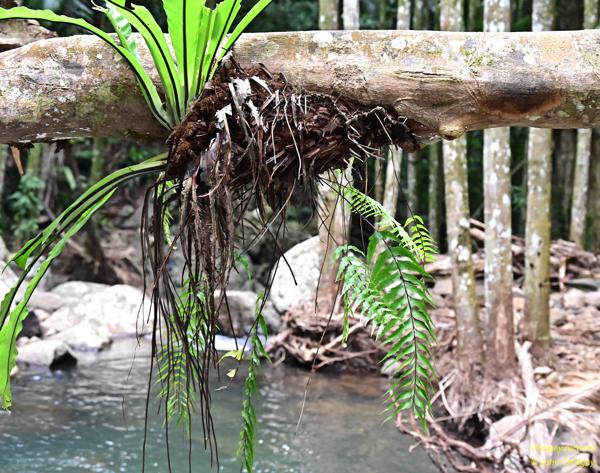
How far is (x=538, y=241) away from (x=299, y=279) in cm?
487

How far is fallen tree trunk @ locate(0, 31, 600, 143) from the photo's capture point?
1.53 meters

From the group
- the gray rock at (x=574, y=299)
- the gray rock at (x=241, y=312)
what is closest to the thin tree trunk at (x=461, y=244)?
the gray rock at (x=574, y=299)

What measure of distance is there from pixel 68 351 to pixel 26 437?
2962 millimetres

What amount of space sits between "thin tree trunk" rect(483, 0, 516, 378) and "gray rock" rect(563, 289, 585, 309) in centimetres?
327

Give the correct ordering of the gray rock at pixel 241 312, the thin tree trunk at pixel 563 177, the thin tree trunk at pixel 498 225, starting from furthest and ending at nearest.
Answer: the thin tree trunk at pixel 563 177
the gray rock at pixel 241 312
the thin tree trunk at pixel 498 225

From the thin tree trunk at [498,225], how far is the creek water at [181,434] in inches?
56.1

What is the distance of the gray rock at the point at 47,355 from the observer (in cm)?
820

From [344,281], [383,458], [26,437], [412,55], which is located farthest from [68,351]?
[412,55]

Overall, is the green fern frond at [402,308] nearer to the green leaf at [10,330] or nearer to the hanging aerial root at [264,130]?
the hanging aerial root at [264,130]

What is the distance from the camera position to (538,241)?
647 centimetres

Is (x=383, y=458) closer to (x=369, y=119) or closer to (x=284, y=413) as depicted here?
(x=284, y=413)

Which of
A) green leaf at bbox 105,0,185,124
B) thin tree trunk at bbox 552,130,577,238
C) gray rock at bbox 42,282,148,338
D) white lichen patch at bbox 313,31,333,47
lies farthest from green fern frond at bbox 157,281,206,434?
thin tree trunk at bbox 552,130,577,238

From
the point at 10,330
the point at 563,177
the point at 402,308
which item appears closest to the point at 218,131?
the point at 402,308

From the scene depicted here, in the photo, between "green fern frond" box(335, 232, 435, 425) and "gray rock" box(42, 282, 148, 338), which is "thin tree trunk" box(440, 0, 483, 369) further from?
"gray rock" box(42, 282, 148, 338)
